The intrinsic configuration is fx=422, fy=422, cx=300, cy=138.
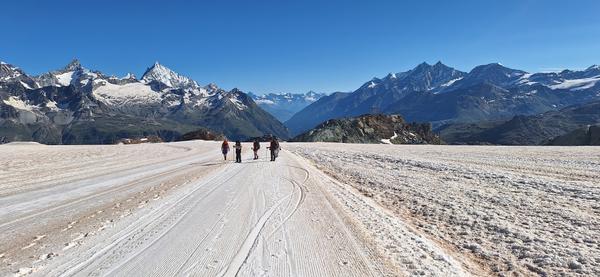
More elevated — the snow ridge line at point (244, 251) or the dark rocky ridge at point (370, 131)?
A: the dark rocky ridge at point (370, 131)

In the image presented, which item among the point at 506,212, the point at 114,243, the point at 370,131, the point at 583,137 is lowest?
the point at 114,243

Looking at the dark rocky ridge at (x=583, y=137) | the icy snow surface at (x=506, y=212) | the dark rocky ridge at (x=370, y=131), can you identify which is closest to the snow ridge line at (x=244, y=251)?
the icy snow surface at (x=506, y=212)

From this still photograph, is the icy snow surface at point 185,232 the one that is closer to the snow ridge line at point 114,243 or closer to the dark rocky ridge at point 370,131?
the snow ridge line at point 114,243

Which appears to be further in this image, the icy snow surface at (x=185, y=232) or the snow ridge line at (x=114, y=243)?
the icy snow surface at (x=185, y=232)

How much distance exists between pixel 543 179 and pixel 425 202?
8.07 metres


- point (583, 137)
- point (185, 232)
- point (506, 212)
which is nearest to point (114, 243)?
point (185, 232)

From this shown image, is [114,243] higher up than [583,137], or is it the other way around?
[583,137]

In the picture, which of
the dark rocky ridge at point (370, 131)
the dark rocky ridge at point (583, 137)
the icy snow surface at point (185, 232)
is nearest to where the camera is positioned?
the icy snow surface at point (185, 232)

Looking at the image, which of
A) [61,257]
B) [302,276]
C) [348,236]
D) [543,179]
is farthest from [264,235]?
[543,179]

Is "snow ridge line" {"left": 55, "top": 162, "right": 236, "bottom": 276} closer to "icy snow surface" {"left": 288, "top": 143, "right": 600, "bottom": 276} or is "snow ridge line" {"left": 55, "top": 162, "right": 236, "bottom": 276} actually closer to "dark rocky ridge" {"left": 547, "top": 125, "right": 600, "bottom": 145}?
"icy snow surface" {"left": 288, "top": 143, "right": 600, "bottom": 276}

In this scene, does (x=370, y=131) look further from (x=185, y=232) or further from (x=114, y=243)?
(x=114, y=243)

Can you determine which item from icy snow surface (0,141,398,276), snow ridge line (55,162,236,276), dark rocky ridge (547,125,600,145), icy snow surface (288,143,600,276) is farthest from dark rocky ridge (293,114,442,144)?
snow ridge line (55,162,236,276)

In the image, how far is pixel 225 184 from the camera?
19891mm

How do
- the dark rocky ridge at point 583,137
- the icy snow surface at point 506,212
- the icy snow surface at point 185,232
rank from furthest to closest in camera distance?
the dark rocky ridge at point 583,137 < the icy snow surface at point 506,212 < the icy snow surface at point 185,232
